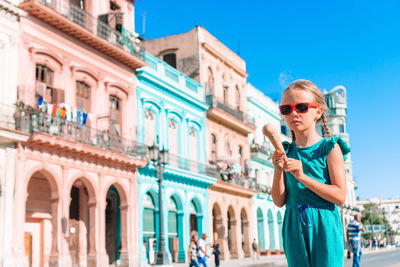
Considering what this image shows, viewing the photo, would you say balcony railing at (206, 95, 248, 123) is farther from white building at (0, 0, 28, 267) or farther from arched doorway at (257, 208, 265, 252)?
white building at (0, 0, 28, 267)

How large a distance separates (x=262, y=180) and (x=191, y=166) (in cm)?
1333

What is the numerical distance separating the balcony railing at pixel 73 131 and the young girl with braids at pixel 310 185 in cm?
1515

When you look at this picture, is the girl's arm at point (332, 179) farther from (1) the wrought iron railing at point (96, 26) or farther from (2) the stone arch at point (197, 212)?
(2) the stone arch at point (197, 212)

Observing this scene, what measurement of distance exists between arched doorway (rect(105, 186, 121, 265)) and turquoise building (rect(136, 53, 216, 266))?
98cm

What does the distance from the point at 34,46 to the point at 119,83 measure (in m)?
5.26

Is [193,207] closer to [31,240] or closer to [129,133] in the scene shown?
[129,133]

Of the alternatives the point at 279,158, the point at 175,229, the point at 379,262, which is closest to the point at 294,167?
the point at 279,158

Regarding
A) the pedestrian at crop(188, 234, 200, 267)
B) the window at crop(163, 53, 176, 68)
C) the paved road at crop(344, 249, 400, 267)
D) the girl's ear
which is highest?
the window at crop(163, 53, 176, 68)

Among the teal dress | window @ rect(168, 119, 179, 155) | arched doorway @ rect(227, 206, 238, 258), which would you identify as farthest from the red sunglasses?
arched doorway @ rect(227, 206, 238, 258)

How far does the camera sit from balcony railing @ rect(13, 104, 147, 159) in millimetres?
17344

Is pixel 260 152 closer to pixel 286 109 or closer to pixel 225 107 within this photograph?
pixel 225 107

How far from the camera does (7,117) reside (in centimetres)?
1698

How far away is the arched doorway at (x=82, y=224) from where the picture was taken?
20578 millimetres

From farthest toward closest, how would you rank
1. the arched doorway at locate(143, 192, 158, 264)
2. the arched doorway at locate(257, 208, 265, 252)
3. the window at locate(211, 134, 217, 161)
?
the arched doorway at locate(257, 208, 265, 252)
the window at locate(211, 134, 217, 161)
the arched doorway at locate(143, 192, 158, 264)
